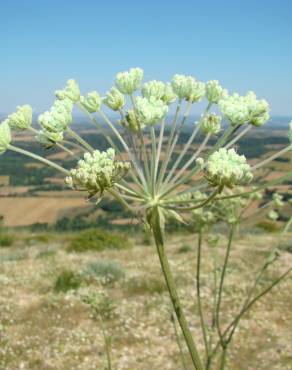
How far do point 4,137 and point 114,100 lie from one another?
76 cm

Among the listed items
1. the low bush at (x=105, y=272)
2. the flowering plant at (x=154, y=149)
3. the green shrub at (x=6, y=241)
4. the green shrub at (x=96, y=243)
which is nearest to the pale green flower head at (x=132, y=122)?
the flowering plant at (x=154, y=149)

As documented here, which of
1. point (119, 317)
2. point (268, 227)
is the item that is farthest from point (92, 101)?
point (268, 227)

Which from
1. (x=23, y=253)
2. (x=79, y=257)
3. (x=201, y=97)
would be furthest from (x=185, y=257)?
(x=201, y=97)

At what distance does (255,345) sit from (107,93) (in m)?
8.88

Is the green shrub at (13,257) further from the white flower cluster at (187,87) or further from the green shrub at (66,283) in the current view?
the white flower cluster at (187,87)

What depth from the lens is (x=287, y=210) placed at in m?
57.4

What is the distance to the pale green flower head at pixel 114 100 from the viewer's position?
3.11 metres

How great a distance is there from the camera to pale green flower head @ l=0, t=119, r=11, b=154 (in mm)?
2861

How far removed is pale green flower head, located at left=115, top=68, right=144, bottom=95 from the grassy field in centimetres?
373

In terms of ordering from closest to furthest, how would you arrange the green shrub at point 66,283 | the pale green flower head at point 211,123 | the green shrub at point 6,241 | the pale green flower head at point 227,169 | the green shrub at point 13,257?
the pale green flower head at point 227,169 → the pale green flower head at point 211,123 → the green shrub at point 66,283 → the green shrub at point 13,257 → the green shrub at point 6,241

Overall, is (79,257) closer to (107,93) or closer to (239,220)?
(239,220)

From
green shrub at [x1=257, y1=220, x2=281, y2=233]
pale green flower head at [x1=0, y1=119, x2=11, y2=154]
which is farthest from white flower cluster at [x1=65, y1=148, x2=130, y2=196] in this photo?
green shrub at [x1=257, y1=220, x2=281, y2=233]

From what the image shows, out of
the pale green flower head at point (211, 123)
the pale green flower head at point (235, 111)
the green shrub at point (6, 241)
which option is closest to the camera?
the pale green flower head at point (235, 111)

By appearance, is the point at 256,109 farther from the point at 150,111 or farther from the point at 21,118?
the point at 21,118
